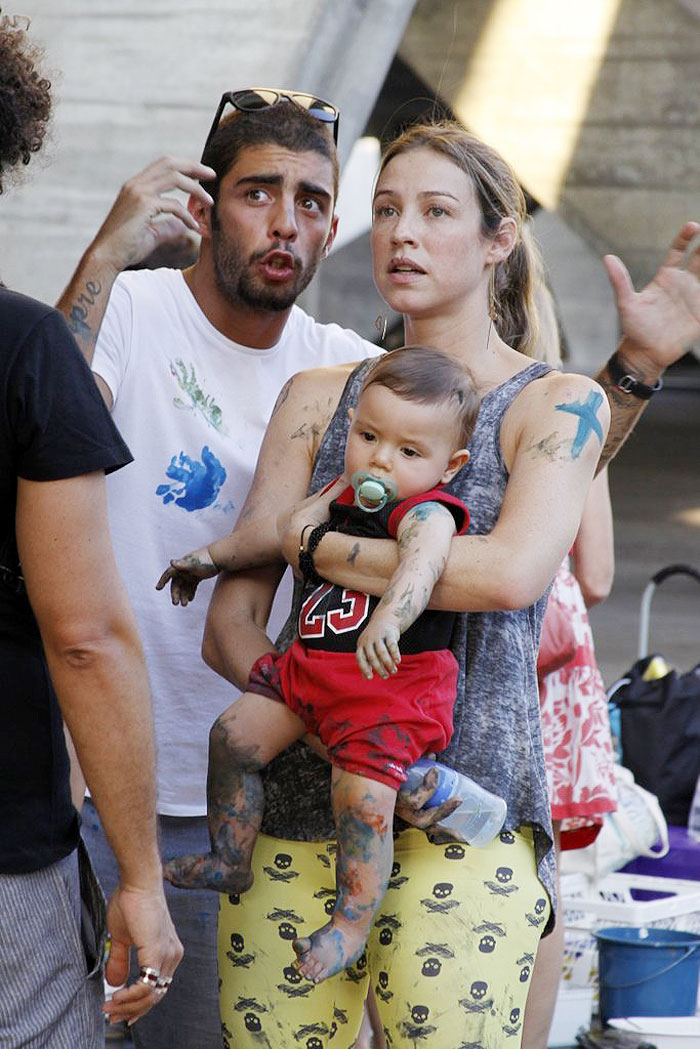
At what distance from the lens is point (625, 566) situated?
1297 cm

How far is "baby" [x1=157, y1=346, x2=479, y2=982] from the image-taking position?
2.44 m

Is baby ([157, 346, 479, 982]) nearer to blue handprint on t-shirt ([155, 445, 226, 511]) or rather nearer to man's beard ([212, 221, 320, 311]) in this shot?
blue handprint on t-shirt ([155, 445, 226, 511])

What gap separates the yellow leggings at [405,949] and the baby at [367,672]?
0.08 m

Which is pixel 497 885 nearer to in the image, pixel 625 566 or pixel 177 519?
pixel 177 519

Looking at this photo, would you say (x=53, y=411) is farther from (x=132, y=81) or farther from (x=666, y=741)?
(x=132, y=81)

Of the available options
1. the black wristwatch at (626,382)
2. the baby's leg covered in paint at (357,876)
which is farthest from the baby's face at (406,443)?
the black wristwatch at (626,382)

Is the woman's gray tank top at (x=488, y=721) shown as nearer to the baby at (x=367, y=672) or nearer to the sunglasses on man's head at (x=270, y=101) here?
the baby at (x=367, y=672)

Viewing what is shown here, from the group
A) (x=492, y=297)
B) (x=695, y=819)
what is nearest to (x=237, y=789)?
(x=492, y=297)

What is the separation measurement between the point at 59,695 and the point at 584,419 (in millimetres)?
1052

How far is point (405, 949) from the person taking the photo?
8.12 feet

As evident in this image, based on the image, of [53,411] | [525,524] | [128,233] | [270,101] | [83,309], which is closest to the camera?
[53,411]

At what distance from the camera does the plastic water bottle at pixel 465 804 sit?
2.45 metres

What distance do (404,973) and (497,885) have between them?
214mm

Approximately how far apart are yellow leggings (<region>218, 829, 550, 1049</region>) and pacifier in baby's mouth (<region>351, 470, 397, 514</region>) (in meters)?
0.57
